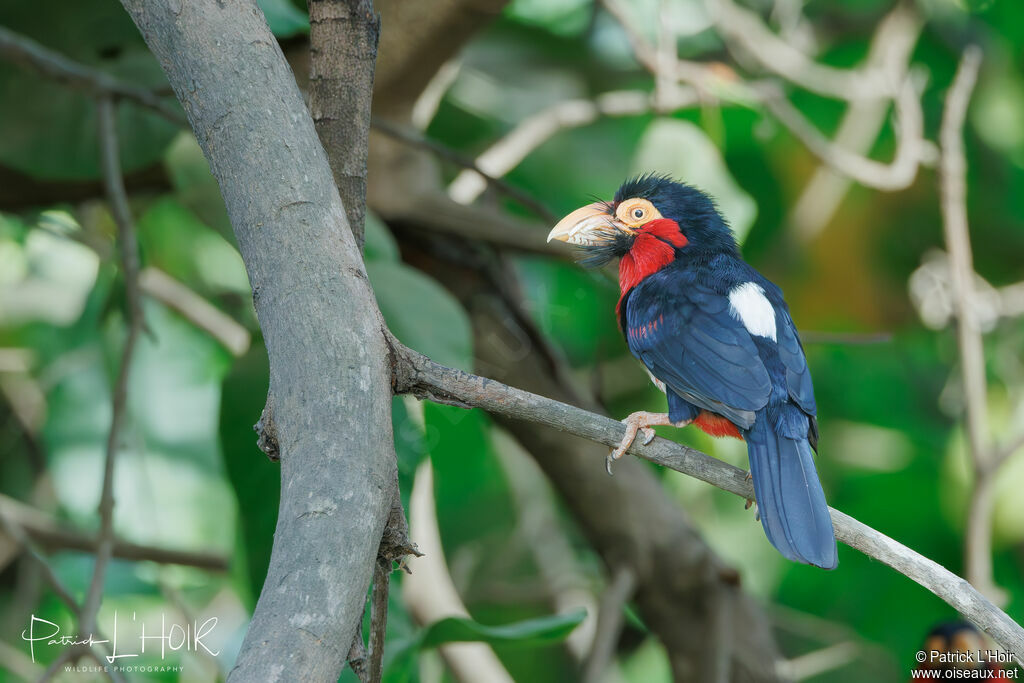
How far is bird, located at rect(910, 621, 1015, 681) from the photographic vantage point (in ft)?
10.6

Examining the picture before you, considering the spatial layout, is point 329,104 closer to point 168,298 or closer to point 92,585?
point 92,585

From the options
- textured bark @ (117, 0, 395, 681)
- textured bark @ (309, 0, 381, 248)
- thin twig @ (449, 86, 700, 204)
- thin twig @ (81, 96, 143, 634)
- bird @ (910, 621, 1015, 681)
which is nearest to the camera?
textured bark @ (117, 0, 395, 681)

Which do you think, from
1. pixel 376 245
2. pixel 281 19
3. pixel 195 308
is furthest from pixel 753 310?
pixel 195 308

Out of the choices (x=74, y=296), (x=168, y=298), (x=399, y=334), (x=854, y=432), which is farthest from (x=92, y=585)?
(x=854, y=432)

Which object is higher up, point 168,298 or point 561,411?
point 168,298

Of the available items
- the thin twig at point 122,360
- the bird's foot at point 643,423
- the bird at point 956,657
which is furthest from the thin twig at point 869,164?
the thin twig at point 122,360

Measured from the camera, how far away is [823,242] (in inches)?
171

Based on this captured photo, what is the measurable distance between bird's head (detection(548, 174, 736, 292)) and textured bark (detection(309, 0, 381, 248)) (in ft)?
2.52

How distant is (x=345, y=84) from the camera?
1433 millimetres

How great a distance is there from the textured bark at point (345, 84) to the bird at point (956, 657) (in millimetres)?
2682

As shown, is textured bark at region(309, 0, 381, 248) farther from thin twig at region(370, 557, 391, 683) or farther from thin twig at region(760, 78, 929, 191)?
thin twig at region(760, 78, 929, 191)

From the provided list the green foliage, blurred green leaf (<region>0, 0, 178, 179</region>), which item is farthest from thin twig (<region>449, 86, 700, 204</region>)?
Result: the green foliage

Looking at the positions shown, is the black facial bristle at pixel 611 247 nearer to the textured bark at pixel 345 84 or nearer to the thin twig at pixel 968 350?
the textured bark at pixel 345 84

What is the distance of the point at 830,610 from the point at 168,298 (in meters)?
2.66
